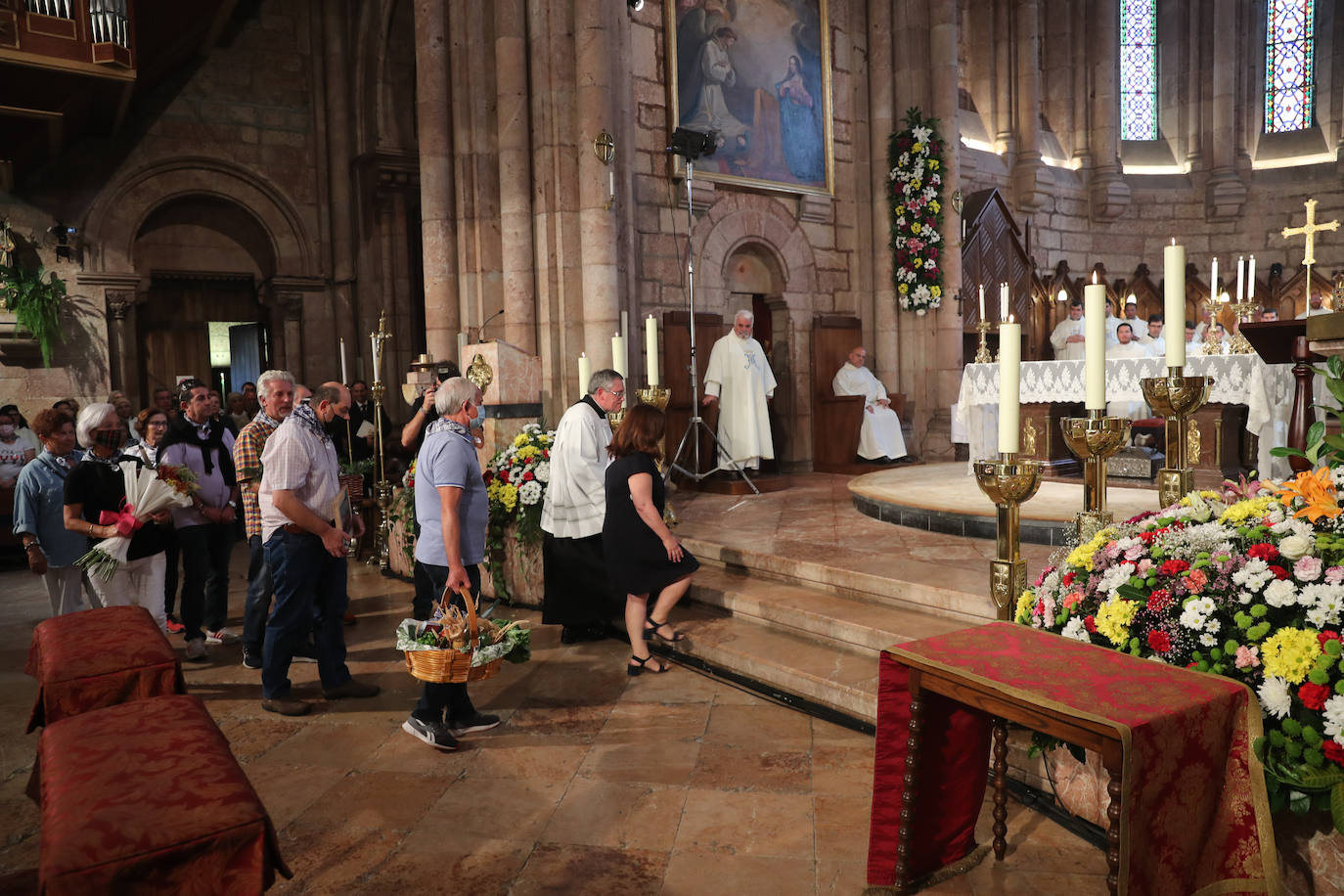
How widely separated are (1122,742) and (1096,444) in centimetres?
109

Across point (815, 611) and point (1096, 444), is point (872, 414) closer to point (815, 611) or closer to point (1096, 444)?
point (815, 611)

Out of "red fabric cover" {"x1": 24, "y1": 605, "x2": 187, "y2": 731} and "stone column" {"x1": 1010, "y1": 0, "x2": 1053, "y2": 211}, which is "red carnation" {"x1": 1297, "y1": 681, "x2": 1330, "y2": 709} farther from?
"stone column" {"x1": 1010, "y1": 0, "x2": 1053, "y2": 211}

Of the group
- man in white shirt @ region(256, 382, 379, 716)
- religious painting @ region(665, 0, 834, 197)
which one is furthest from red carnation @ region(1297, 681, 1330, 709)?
religious painting @ region(665, 0, 834, 197)

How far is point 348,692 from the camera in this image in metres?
4.39

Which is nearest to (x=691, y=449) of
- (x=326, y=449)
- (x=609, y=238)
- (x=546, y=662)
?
(x=609, y=238)

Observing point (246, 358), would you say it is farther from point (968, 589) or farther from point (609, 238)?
point (968, 589)

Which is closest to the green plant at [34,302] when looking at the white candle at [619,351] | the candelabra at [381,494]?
the candelabra at [381,494]

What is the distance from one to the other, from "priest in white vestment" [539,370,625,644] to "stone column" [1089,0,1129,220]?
42.9 feet

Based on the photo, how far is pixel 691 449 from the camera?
9.49 metres

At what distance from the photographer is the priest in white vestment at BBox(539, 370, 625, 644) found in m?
5.00

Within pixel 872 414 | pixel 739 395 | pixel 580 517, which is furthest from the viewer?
pixel 872 414

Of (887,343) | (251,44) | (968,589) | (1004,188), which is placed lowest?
(968,589)

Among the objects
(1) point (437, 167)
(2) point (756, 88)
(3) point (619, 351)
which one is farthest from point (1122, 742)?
(2) point (756, 88)

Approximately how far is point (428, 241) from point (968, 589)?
21.1 feet
